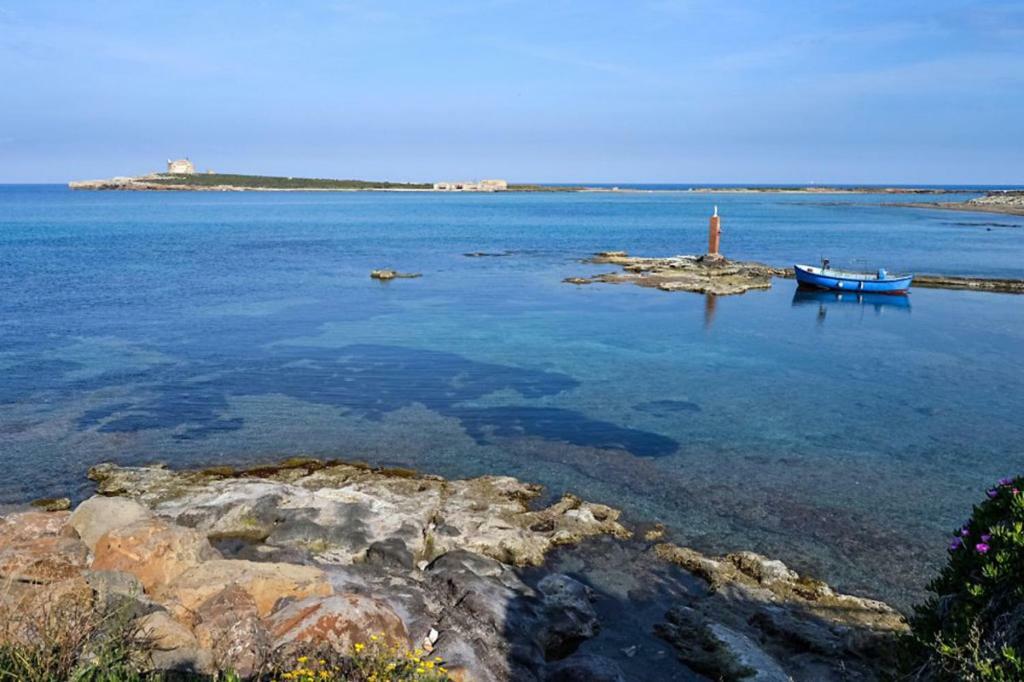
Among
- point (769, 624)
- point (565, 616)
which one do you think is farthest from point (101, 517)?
point (769, 624)

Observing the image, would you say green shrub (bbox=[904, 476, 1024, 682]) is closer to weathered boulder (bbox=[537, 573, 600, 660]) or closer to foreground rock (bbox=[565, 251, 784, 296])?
weathered boulder (bbox=[537, 573, 600, 660])

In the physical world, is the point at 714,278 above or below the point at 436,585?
above

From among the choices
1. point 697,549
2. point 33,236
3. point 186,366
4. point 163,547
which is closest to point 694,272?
point 186,366

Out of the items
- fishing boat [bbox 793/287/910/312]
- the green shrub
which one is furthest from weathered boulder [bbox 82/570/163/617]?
fishing boat [bbox 793/287/910/312]

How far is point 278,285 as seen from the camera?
2013 inches

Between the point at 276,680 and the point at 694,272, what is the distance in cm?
5056

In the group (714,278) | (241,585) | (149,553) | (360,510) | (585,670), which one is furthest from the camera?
(714,278)

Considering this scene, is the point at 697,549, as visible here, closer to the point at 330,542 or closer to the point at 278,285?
the point at 330,542

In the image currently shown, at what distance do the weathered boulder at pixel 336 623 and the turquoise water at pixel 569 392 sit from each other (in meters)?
7.73

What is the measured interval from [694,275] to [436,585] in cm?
4454

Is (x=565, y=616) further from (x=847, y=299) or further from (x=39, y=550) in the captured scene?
(x=847, y=299)

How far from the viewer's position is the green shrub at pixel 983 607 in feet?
23.6

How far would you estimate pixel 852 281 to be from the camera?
4778 centimetres

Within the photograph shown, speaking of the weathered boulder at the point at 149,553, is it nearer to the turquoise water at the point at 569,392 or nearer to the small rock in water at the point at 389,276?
the turquoise water at the point at 569,392
